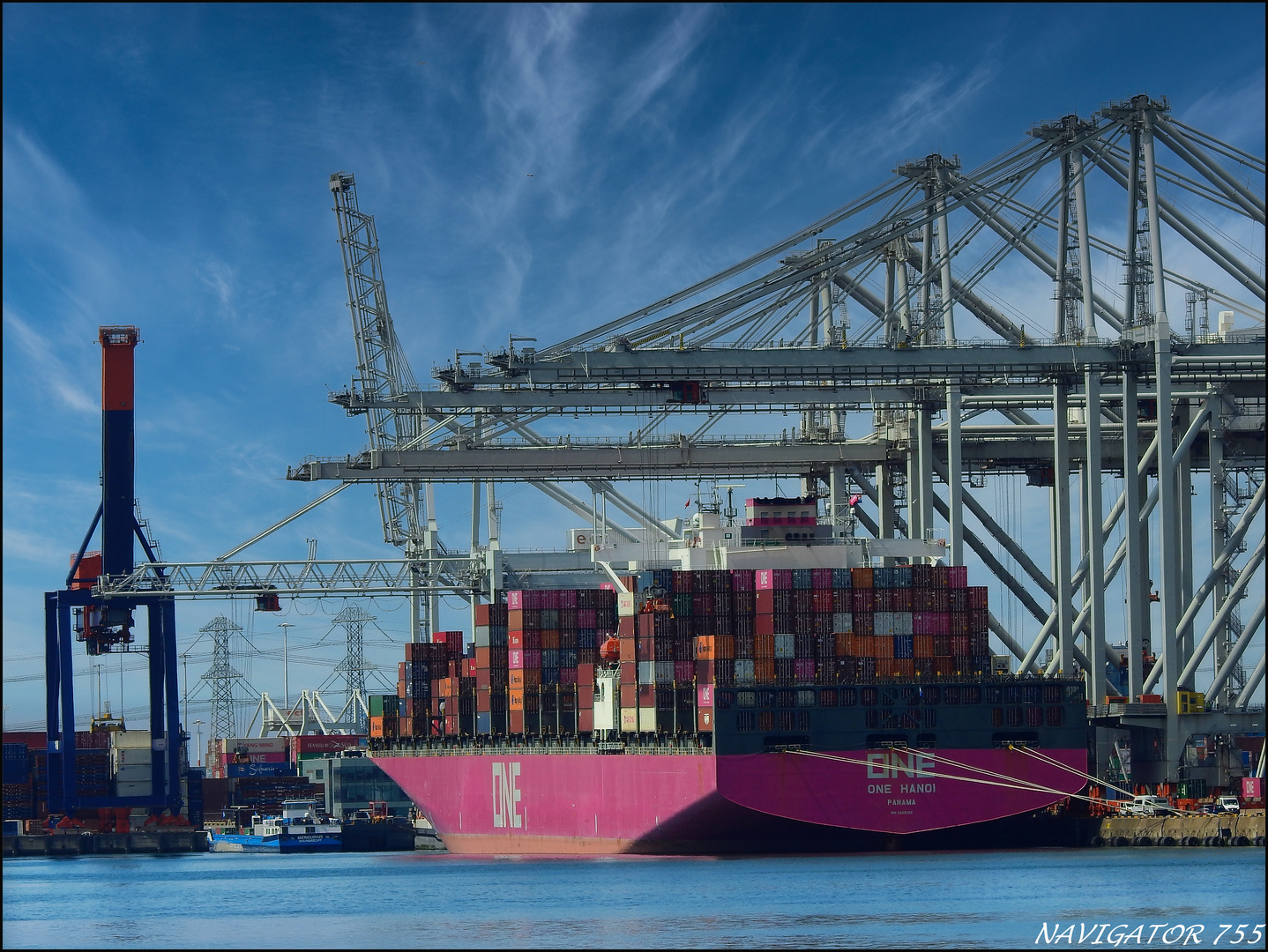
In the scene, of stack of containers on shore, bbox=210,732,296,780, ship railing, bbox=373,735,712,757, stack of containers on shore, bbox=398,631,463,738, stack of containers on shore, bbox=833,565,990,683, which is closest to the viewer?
stack of containers on shore, bbox=833,565,990,683

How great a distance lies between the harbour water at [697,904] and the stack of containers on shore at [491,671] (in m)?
8.17

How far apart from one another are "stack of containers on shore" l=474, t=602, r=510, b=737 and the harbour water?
321 inches

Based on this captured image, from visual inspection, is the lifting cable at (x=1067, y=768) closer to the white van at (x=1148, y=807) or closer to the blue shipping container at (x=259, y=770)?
the white van at (x=1148, y=807)

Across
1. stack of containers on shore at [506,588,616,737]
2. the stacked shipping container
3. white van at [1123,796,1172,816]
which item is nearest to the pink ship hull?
the stacked shipping container

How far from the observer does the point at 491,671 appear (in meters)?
67.5

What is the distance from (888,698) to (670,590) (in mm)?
6841

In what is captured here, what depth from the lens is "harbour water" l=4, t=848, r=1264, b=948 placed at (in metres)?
36.4

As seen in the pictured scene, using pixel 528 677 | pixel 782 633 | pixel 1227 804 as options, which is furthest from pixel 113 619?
pixel 1227 804

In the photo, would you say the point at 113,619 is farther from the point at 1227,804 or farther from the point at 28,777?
the point at 1227,804

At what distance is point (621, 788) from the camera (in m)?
57.1

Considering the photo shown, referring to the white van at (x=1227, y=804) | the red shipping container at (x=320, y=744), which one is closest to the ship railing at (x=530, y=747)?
the white van at (x=1227, y=804)

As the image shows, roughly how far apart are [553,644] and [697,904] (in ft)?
75.0

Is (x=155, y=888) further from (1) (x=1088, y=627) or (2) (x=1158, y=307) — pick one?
(2) (x=1158, y=307)

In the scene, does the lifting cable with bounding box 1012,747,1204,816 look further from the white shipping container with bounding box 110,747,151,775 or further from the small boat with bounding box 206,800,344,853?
the white shipping container with bounding box 110,747,151,775
